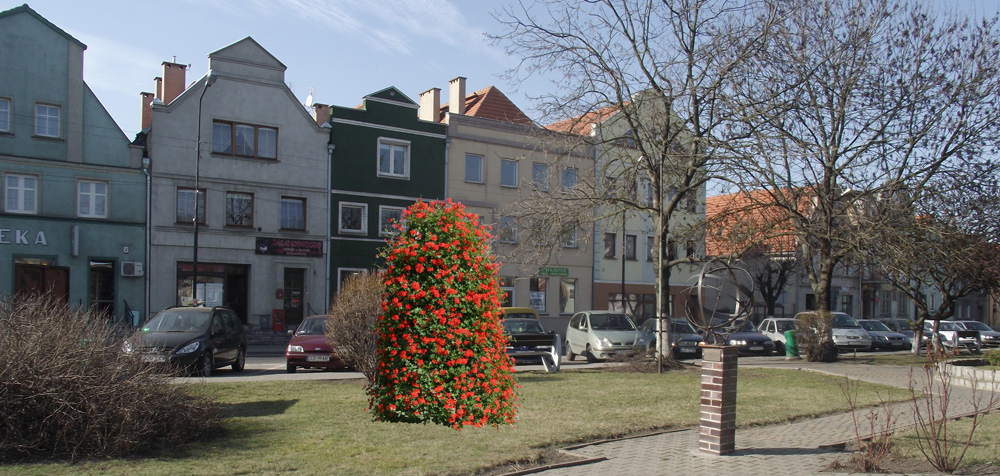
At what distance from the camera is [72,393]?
7.15 meters

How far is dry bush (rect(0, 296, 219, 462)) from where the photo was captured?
6.93 meters

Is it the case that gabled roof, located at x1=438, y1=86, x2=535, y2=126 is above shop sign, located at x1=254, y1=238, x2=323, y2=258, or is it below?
above

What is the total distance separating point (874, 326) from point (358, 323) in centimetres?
3454

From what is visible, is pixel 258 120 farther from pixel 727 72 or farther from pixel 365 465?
pixel 365 465

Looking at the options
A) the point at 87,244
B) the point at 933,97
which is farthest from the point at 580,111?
the point at 87,244

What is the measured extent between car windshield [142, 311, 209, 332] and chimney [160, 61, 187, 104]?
18.0m

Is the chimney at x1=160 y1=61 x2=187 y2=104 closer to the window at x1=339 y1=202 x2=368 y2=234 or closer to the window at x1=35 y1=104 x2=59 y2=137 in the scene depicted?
the window at x1=35 y1=104 x2=59 y2=137

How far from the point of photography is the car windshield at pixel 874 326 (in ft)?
130

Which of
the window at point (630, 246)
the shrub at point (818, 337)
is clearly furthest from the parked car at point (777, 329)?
the window at point (630, 246)

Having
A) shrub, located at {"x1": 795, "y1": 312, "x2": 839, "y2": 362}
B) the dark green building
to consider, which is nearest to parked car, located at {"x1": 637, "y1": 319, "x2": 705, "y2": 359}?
shrub, located at {"x1": 795, "y1": 312, "x2": 839, "y2": 362}

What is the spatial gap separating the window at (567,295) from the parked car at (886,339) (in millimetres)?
14329

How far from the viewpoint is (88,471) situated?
21.6 ft

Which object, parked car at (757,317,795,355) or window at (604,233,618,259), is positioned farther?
A: window at (604,233,618,259)

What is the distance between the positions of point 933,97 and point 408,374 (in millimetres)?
20658
